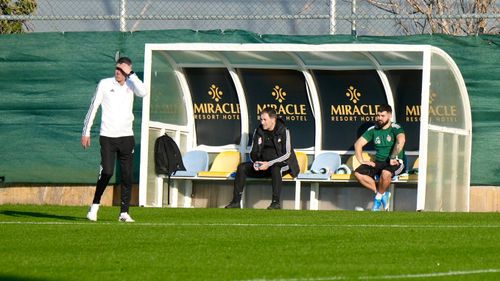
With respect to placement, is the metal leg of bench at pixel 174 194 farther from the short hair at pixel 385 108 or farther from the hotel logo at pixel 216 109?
the short hair at pixel 385 108

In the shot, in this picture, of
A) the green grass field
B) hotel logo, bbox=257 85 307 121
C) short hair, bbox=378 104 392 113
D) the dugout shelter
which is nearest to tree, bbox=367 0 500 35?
the dugout shelter

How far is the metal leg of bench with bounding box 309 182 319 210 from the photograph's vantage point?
2100 cm

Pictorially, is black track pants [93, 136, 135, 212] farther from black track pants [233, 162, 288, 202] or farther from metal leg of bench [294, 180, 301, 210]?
metal leg of bench [294, 180, 301, 210]

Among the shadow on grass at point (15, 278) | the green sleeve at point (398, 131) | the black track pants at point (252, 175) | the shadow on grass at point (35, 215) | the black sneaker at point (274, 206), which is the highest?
the green sleeve at point (398, 131)

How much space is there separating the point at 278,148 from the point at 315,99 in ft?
5.31

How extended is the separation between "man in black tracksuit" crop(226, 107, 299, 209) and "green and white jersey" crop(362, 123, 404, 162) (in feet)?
3.95

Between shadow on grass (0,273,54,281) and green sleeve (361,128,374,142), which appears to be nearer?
shadow on grass (0,273,54,281)

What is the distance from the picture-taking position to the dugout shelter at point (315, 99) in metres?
20.0

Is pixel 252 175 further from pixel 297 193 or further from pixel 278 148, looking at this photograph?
pixel 297 193

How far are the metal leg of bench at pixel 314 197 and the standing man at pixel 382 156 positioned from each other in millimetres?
1123

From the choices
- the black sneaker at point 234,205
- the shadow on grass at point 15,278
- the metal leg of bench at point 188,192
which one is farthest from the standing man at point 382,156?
the shadow on grass at point 15,278

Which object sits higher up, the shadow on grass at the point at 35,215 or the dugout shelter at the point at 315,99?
the dugout shelter at the point at 315,99

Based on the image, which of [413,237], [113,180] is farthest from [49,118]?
[413,237]

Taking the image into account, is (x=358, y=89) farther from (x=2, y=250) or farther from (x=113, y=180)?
(x=2, y=250)
